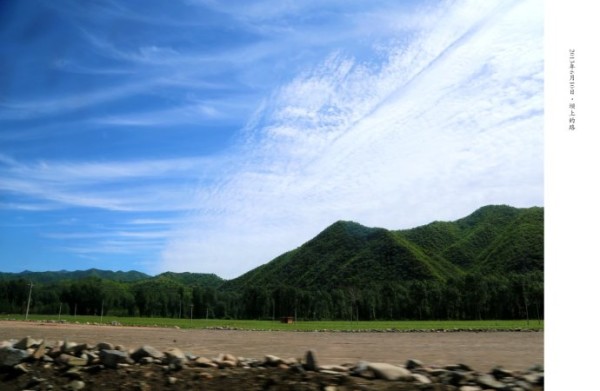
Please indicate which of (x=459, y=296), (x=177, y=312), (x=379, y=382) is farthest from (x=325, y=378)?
(x=177, y=312)

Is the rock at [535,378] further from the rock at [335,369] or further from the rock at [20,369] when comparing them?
the rock at [20,369]

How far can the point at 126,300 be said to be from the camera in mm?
47344

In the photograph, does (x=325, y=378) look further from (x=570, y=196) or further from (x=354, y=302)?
(x=354, y=302)

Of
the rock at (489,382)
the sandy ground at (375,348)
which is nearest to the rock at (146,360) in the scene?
the sandy ground at (375,348)

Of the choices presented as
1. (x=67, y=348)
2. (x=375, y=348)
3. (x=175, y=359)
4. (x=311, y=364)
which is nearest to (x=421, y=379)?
(x=311, y=364)

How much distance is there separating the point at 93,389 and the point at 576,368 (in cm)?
467

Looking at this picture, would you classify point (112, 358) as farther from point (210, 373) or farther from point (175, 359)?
point (210, 373)

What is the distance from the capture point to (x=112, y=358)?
553 centimetres

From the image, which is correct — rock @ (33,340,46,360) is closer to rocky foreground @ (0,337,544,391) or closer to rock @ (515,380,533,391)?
rocky foreground @ (0,337,544,391)

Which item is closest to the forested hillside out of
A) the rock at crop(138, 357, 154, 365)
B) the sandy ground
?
the sandy ground

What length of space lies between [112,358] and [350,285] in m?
44.3

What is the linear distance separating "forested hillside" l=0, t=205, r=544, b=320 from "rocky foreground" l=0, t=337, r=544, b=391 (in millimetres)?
20346

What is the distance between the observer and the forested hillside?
30234 mm

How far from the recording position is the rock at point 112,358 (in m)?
5.52
